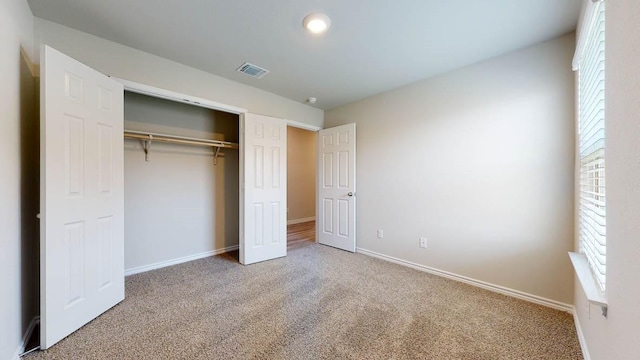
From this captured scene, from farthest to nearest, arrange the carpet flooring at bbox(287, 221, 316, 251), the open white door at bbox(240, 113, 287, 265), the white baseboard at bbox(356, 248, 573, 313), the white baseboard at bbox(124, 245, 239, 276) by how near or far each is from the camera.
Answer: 1. the carpet flooring at bbox(287, 221, 316, 251)
2. the open white door at bbox(240, 113, 287, 265)
3. the white baseboard at bbox(124, 245, 239, 276)
4. the white baseboard at bbox(356, 248, 573, 313)

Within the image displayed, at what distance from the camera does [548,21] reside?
1.84 metres

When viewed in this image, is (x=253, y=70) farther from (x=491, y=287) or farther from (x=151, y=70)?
(x=491, y=287)

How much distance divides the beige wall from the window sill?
191 inches

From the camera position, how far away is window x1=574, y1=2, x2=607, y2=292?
120 cm

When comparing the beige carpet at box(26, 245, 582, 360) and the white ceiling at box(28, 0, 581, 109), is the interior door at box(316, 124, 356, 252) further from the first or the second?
the white ceiling at box(28, 0, 581, 109)

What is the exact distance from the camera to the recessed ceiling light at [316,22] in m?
1.81

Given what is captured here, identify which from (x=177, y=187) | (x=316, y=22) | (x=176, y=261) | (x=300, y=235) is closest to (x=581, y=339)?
(x=316, y=22)

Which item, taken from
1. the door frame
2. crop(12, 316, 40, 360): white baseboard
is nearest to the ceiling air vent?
the door frame

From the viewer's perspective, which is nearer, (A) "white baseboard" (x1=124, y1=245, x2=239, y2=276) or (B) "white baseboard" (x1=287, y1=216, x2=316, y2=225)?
(A) "white baseboard" (x1=124, y1=245, x2=239, y2=276)

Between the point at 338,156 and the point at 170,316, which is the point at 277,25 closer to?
the point at 338,156

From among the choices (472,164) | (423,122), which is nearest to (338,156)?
(423,122)

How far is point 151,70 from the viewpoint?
93.7 inches

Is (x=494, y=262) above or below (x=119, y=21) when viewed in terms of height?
below

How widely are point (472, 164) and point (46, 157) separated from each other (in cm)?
360
